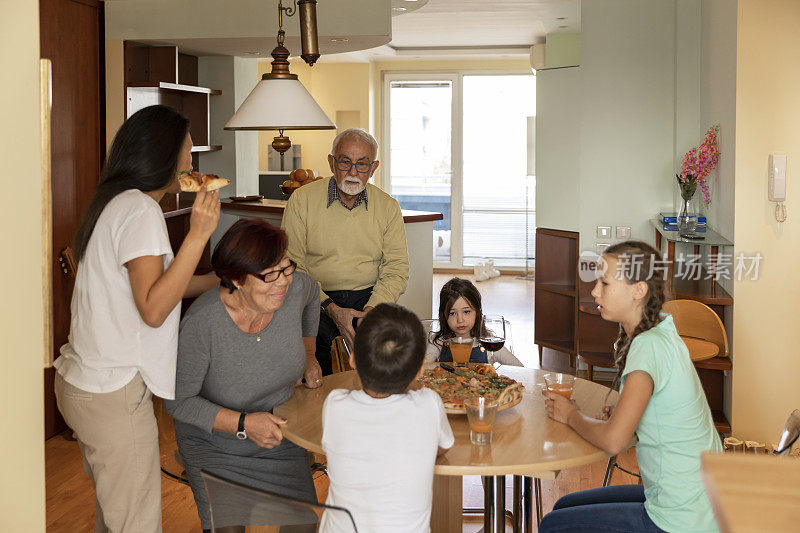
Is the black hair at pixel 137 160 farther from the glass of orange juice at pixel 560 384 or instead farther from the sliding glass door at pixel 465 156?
the sliding glass door at pixel 465 156

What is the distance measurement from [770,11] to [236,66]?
359 cm

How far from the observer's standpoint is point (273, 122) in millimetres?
3084

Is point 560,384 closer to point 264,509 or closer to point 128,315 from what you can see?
point 264,509

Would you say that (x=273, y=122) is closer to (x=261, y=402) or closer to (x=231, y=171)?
(x=261, y=402)

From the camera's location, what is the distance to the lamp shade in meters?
3.10

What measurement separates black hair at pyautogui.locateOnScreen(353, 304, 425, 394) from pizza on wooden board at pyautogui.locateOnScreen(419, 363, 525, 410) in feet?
1.28

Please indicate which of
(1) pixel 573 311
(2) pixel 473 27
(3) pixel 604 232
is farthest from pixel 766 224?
(2) pixel 473 27

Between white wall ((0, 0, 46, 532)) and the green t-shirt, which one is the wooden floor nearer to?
white wall ((0, 0, 46, 532))

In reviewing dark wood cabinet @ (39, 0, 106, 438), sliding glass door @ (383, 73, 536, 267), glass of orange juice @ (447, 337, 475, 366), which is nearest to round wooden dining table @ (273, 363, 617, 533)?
glass of orange juice @ (447, 337, 475, 366)

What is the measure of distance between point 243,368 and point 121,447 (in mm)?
384

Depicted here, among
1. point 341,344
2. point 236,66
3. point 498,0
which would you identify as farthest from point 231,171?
point 341,344

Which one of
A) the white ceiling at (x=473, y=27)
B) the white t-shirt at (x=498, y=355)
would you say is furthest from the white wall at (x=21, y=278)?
the white ceiling at (x=473, y=27)

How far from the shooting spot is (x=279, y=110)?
10.2ft

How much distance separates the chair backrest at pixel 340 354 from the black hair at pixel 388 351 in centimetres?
122
